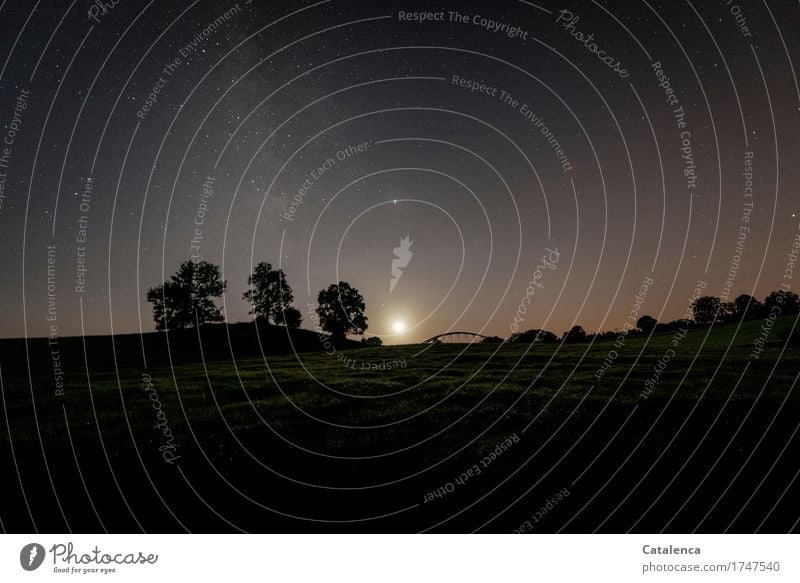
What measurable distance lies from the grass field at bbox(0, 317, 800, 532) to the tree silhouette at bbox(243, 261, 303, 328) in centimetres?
1541

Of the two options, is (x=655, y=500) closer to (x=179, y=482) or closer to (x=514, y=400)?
(x=514, y=400)

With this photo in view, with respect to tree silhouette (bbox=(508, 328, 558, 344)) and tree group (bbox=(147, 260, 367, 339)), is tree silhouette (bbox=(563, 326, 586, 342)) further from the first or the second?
tree group (bbox=(147, 260, 367, 339))

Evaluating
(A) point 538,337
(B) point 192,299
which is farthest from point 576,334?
(B) point 192,299

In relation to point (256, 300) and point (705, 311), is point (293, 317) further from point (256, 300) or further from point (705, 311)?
point (705, 311)

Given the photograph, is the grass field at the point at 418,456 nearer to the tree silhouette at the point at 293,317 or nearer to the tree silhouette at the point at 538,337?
the tree silhouette at the point at 538,337

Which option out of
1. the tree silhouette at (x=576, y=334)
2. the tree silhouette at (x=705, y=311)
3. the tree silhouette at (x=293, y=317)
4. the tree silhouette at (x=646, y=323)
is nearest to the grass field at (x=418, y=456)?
the tree silhouette at (x=576, y=334)

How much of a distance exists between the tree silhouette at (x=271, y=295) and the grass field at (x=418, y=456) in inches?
607

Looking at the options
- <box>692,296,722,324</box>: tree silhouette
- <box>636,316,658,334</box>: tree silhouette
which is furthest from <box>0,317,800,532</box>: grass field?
<box>692,296,722,324</box>: tree silhouette

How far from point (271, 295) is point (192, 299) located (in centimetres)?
683

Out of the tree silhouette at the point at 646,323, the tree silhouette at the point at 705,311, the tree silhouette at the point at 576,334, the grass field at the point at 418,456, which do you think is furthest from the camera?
the tree silhouette at the point at 705,311

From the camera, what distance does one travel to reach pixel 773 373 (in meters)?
17.2

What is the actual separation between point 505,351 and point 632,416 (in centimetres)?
1443

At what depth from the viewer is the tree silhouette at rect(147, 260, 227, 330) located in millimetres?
35062

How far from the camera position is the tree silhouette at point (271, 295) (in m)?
33.0
